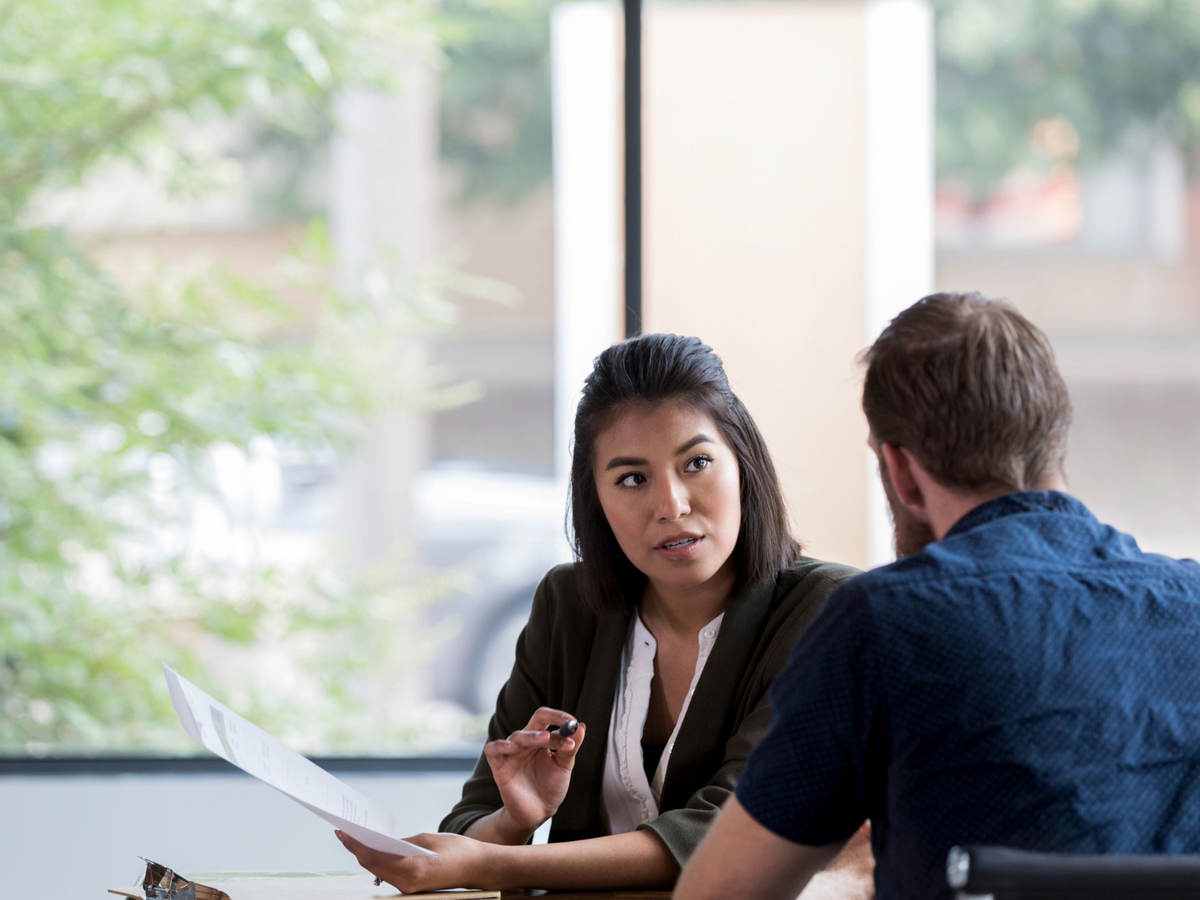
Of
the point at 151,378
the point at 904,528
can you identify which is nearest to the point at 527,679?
the point at 904,528

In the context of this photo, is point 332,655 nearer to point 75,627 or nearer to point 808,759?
point 75,627

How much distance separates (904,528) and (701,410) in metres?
0.45

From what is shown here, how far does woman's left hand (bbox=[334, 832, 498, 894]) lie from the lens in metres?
1.29

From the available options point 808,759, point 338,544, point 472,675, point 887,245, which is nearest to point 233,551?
point 338,544

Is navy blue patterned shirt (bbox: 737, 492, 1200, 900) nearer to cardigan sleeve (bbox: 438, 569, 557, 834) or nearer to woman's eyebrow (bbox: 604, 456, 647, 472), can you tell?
woman's eyebrow (bbox: 604, 456, 647, 472)

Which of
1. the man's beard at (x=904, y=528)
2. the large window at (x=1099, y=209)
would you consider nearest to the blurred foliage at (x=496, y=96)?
the large window at (x=1099, y=209)

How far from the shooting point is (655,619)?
5.49 ft

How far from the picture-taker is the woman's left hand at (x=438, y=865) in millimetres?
1288

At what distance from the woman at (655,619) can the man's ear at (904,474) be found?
1.43ft

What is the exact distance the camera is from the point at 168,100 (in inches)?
130

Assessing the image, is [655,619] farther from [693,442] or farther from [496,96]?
[496,96]

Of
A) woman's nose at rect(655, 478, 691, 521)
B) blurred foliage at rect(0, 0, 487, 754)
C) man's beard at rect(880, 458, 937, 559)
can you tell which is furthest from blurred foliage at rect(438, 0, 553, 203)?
man's beard at rect(880, 458, 937, 559)

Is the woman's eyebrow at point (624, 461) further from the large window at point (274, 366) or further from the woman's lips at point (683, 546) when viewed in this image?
the large window at point (274, 366)

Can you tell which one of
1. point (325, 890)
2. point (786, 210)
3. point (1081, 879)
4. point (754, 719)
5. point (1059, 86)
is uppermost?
point (1059, 86)
